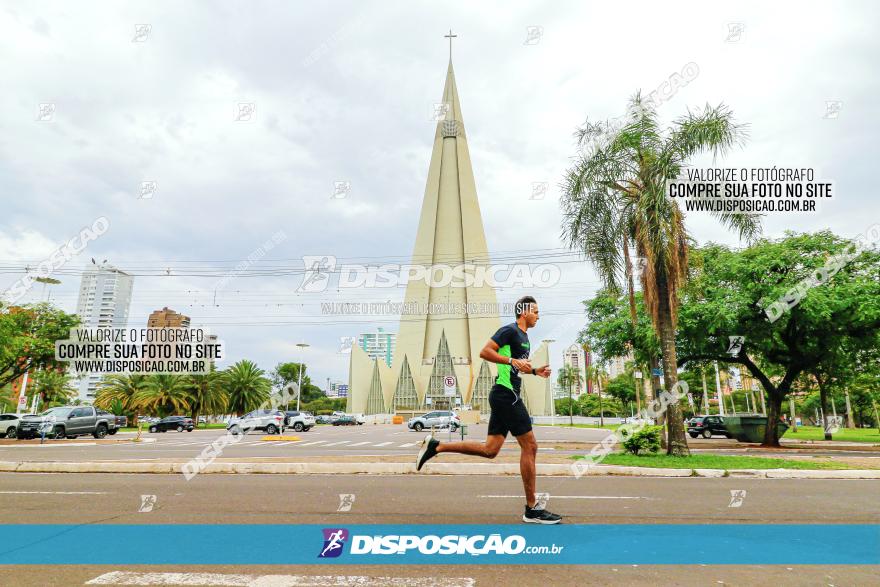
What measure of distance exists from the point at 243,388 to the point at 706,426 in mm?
47775

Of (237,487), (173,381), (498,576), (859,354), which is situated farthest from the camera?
(173,381)

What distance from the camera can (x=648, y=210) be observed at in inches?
533

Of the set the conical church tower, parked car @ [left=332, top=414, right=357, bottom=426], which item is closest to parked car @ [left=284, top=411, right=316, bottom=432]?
parked car @ [left=332, top=414, right=357, bottom=426]

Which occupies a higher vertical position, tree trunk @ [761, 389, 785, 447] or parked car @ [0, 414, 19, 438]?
tree trunk @ [761, 389, 785, 447]

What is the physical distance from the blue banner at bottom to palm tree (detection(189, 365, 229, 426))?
50.7m

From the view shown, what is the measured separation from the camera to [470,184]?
8325cm

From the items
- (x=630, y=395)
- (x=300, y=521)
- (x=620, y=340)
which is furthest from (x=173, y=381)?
(x=630, y=395)

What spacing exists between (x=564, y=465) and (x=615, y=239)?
24.5 ft

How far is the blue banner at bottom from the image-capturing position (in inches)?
154

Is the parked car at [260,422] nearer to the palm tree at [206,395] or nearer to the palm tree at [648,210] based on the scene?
the palm tree at [206,395]

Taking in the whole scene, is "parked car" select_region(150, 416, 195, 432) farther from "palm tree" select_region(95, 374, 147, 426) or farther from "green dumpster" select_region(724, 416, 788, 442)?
"green dumpster" select_region(724, 416, 788, 442)

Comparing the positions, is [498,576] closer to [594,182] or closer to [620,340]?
[594,182]

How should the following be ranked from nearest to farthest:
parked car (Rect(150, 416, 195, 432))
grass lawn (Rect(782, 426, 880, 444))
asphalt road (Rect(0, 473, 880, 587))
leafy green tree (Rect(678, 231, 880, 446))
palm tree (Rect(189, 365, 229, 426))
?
asphalt road (Rect(0, 473, 880, 587)), leafy green tree (Rect(678, 231, 880, 446)), grass lawn (Rect(782, 426, 880, 444)), parked car (Rect(150, 416, 195, 432)), palm tree (Rect(189, 365, 229, 426))

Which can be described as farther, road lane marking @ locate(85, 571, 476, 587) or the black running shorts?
the black running shorts
